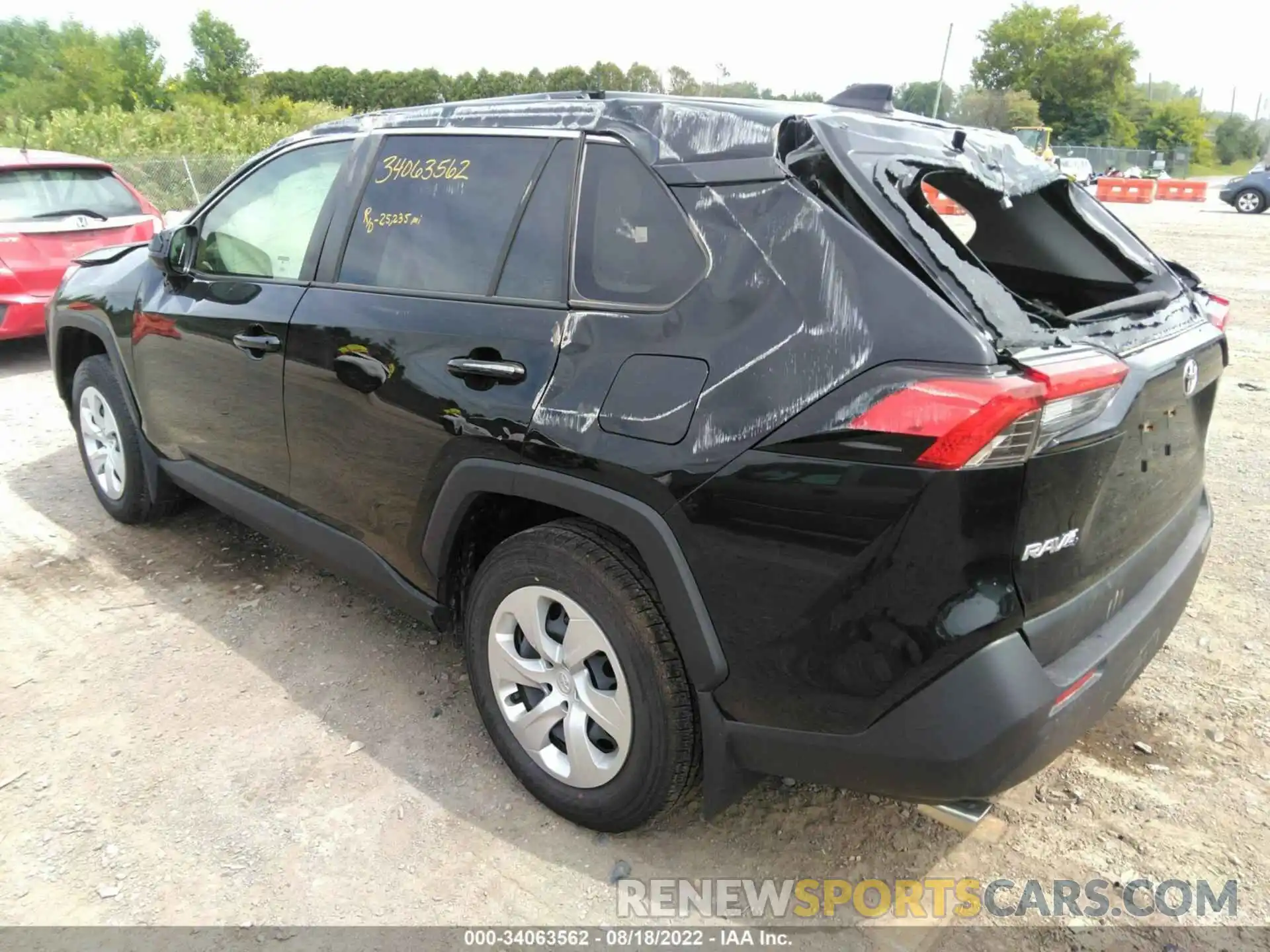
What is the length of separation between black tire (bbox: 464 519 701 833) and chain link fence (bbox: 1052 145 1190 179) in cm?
5408

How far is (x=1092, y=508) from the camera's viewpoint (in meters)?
1.86

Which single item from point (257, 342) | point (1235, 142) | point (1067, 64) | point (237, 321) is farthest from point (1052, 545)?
point (1235, 142)

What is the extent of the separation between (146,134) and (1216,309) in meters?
25.5

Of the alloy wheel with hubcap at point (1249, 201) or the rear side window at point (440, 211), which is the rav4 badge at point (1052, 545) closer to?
the rear side window at point (440, 211)

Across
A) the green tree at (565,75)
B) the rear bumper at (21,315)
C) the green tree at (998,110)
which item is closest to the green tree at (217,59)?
the green tree at (565,75)

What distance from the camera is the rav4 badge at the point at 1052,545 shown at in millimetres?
1738

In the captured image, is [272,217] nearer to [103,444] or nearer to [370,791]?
[103,444]

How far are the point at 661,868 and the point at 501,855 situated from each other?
1.41 feet

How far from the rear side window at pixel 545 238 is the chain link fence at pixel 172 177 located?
16.6 m

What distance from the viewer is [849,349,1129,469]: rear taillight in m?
1.62

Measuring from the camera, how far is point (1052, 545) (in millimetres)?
1781

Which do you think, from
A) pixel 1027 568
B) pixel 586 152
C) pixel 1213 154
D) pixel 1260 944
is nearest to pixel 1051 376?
pixel 1027 568

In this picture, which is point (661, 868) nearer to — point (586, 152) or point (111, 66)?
point (586, 152)

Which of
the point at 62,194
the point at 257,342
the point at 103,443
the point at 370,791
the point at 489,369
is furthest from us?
the point at 62,194
